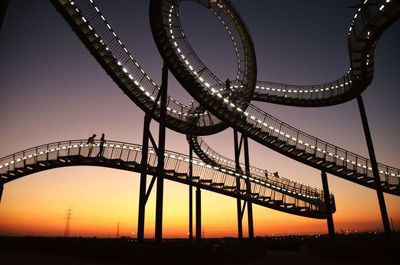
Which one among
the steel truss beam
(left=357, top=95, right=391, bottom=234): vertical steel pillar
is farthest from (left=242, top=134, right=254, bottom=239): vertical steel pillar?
(left=357, top=95, right=391, bottom=234): vertical steel pillar

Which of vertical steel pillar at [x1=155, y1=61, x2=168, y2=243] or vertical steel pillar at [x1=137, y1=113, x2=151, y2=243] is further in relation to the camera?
vertical steel pillar at [x1=137, y1=113, x2=151, y2=243]

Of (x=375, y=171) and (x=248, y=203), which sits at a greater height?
(x=375, y=171)

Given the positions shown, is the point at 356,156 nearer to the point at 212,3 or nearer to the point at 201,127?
the point at 201,127

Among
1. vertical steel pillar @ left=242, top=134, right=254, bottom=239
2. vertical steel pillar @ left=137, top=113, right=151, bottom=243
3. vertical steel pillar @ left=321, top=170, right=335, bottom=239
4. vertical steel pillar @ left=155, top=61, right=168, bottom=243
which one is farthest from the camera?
vertical steel pillar @ left=242, top=134, right=254, bottom=239

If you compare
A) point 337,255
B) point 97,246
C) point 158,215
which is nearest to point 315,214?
point 337,255

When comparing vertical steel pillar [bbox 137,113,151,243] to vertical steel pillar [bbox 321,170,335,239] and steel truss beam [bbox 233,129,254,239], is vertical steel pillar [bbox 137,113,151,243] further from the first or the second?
vertical steel pillar [bbox 321,170,335,239]

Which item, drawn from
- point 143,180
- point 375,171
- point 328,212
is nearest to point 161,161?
point 143,180

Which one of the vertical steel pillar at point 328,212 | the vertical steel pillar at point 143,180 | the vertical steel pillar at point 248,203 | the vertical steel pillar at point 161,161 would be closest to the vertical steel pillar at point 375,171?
the vertical steel pillar at point 328,212

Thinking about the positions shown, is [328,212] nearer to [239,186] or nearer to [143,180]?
[239,186]

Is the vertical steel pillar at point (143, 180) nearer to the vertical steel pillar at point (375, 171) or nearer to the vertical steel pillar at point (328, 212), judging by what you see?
the vertical steel pillar at point (328, 212)

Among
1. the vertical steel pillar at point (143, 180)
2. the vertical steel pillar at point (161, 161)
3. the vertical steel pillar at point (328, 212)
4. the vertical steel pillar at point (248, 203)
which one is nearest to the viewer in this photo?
the vertical steel pillar at point (161, 161)

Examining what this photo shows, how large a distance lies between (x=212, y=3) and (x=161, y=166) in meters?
13.3

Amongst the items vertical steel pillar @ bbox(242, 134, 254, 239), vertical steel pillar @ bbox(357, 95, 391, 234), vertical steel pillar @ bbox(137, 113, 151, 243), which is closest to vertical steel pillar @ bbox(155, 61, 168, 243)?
vertical steel pillar @ bbox(137, 113, 151, 243)

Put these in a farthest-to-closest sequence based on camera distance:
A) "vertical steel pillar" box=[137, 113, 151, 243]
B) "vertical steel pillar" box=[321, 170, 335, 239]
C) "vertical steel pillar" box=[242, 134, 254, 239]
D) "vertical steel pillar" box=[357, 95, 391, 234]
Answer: "vertical steel pillar" box=[242, 134, 254, 239], "vertical steel pillar" box=[321, 170, 335, 239], "vertical steel pillar" box=[357, 95, 391, 234], "vertical steel pillar" box=[137, 113, 151, 243]
